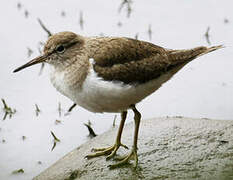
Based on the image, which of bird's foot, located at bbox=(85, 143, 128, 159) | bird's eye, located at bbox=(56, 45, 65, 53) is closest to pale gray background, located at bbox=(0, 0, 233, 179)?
bird's foot, located at bbox=(85, 143, 128, 159)

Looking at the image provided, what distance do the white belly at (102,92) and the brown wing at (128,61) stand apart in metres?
0.08

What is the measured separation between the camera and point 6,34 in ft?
29.9

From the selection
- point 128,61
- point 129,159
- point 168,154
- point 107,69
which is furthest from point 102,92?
point 168,154

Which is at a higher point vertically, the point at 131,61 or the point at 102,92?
the point at 131,61

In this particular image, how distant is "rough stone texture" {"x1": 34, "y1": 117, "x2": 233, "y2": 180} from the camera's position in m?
5.02

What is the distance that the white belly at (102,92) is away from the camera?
4758mm

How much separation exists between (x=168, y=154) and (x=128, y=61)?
3.56 ft

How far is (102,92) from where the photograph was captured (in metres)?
4.76

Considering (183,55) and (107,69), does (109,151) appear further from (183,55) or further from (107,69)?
(183,55)

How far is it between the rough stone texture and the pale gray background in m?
0.64

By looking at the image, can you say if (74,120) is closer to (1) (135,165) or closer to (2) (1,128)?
(2) (1,128)

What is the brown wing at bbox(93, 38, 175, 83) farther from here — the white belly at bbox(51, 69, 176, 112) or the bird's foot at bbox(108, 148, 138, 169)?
the bird's foot at bbox(108, 148, 138, 169)

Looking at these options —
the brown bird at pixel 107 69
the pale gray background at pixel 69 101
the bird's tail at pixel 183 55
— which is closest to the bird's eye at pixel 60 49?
the brown bird at pixel 107 69

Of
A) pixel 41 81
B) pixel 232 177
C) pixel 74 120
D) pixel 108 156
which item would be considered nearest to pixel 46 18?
pixel 41 81
